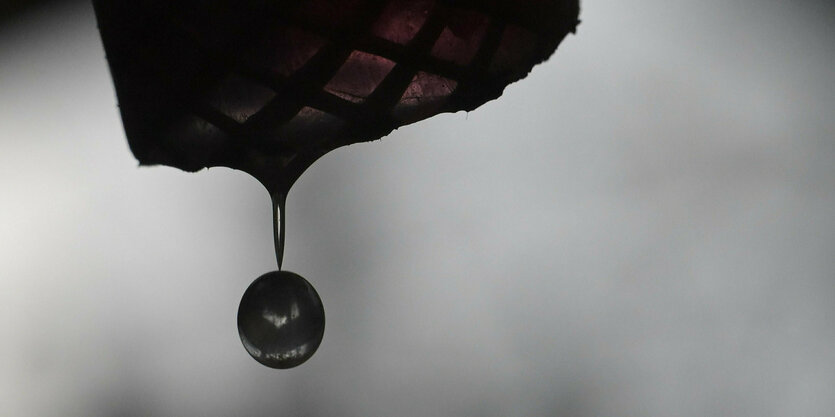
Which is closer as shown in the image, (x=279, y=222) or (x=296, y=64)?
(x=296, y=64)

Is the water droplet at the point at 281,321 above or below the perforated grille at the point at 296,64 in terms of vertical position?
below

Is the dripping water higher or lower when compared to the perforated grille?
lower

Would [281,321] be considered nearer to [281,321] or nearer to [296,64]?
[281,321]

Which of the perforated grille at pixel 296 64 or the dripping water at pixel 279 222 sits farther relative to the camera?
the dripping water at pixel 279 222

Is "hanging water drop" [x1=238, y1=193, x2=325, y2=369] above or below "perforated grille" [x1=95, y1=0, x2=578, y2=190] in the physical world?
below

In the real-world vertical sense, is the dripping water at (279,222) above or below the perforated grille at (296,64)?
below

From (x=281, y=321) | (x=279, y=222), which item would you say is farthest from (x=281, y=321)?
(x=279, y=222)

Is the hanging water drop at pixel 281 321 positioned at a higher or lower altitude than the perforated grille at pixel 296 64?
lower

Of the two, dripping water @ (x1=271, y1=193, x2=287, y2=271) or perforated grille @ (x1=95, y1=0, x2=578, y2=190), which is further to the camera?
dripping water @ (x1=271, y1=193, x2=287, y2=271)
